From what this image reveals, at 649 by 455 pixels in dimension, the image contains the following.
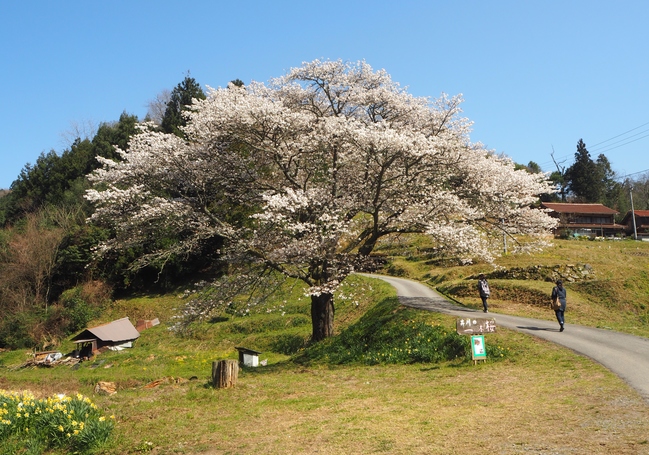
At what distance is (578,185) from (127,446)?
8632 centimetres

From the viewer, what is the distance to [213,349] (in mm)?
29875

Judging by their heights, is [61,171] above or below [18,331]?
above

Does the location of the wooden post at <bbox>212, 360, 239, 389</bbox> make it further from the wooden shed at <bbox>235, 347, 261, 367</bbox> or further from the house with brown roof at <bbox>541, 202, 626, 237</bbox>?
the house with brown roof at <bbox>541, 202, 626, 237</bbox>

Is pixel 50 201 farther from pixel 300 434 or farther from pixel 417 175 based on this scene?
pixel 300 434

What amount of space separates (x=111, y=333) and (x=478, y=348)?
2662cm

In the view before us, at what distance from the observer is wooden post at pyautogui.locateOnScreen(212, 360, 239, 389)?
13.6 meters

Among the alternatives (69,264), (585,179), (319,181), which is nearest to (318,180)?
(319,181)

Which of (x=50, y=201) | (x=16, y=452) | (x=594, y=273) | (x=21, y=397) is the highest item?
(x=50, y=201)

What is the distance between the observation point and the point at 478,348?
48.6 ft

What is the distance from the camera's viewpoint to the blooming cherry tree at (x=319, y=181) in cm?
1794

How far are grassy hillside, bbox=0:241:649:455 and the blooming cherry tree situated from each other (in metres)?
3.15

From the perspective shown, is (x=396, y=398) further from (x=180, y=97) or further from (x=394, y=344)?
(x=180, y=97)

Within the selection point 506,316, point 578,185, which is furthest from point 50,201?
point 578,185

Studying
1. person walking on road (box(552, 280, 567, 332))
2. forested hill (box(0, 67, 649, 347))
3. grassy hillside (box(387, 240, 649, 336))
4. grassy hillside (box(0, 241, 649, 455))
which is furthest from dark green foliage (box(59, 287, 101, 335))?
person walking on road (box(552, 280, 567, 332))
